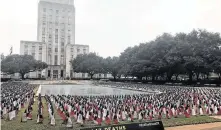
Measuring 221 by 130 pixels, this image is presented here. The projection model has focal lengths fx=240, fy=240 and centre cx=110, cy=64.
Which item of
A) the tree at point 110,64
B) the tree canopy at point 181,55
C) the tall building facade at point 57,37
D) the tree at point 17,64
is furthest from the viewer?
the tall building facade at point 57,37

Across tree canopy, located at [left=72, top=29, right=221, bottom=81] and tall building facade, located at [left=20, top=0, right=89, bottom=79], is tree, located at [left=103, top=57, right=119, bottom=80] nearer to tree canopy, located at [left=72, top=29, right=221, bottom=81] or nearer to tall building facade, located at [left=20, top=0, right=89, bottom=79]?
tree canopy, located at [left=72, top=29, right=221, bottom=81]

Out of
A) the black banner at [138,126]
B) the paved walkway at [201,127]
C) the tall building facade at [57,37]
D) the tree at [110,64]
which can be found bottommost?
the paved walkway at [201,127]

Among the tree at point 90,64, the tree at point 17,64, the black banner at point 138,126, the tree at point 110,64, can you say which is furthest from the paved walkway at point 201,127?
the tree at point 90,64

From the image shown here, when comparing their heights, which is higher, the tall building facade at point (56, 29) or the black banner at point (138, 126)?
the tall building facade at point (56, 29)

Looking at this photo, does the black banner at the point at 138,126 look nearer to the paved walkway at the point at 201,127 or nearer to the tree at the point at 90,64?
the paved walkway at the point at 201,127

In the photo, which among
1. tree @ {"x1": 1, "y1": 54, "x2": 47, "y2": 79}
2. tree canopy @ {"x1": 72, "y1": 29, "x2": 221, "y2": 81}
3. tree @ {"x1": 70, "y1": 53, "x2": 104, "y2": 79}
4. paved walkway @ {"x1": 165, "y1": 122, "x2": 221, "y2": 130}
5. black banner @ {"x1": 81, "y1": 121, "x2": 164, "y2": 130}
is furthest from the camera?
tree @ {"x1": 70, "y1": 53, "x2": 104, "y2": 79}

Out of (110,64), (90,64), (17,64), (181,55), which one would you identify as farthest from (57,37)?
(181,55)

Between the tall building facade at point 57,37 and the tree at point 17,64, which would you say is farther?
the tall building facade at point 57,37

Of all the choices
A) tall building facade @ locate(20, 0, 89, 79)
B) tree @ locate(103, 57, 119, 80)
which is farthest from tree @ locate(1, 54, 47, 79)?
tall building facade @ locate(20, 0, 89, 79)

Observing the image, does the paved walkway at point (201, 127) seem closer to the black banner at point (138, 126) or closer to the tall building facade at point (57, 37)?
the black banner at point (138, 126)

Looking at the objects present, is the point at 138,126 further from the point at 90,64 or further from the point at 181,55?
the point at 90,64

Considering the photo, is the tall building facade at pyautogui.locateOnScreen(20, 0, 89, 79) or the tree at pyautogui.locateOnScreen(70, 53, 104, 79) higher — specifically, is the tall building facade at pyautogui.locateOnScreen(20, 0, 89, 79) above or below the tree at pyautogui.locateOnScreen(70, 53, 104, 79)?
above

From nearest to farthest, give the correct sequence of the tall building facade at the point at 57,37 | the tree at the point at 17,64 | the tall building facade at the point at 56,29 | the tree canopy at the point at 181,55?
the tree canopy at the point at 181,55 < the tree at the point at 17,64 < the tall building facade at the point at 57,37 < the tall building facade at the point at 56,29

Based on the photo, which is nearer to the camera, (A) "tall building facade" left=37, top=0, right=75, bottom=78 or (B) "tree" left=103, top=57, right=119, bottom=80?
(B) "tree" left=103, top=57, right=119, bottom=80
